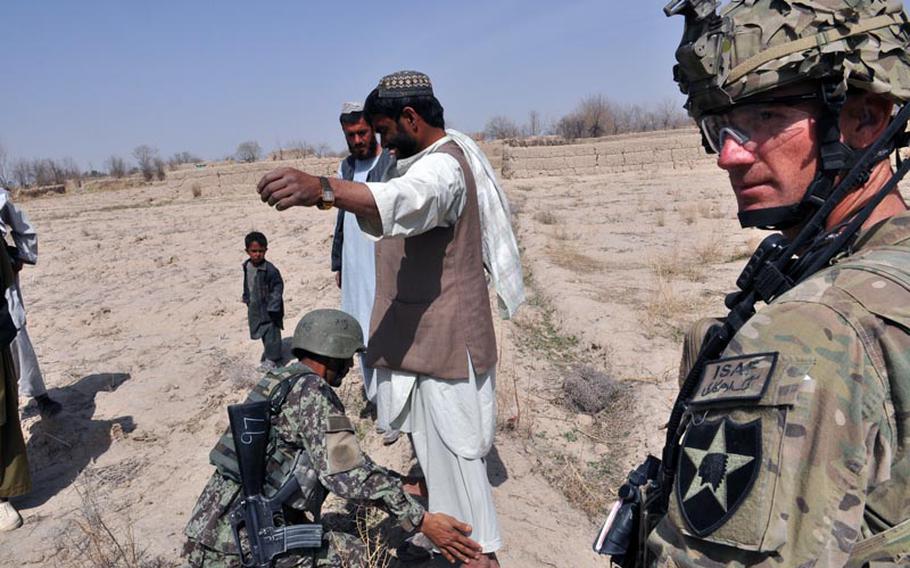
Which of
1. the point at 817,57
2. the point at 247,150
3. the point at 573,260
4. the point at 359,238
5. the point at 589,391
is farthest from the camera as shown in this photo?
the point at 247,150

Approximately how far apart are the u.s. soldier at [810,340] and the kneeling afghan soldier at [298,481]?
1449 mm

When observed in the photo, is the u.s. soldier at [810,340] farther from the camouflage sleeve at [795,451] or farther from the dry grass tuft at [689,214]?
the dry grass tuft at [689,214]

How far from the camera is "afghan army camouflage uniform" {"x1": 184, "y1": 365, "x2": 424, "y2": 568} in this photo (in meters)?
2.19

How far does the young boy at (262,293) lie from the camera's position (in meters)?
5.16

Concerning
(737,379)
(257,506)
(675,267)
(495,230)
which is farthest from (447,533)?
(675,267)

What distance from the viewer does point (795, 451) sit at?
766 mm

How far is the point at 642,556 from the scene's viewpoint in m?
1.25

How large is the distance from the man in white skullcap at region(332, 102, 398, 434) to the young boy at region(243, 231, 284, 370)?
1.23 meters

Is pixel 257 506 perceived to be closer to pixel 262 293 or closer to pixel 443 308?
pixel 443 308

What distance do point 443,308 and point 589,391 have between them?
2.62 m

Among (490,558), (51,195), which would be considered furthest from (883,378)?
(51,195)

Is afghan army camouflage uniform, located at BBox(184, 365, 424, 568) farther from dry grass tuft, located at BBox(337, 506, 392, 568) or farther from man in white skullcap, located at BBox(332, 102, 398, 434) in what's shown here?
man in white skullcap, located at BBox(332, 102, 398, 434)

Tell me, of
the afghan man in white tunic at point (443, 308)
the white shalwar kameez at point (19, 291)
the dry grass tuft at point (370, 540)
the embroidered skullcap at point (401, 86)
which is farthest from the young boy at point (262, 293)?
the embroidered skullcap at point (401, 86)

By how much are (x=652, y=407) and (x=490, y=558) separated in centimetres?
221
